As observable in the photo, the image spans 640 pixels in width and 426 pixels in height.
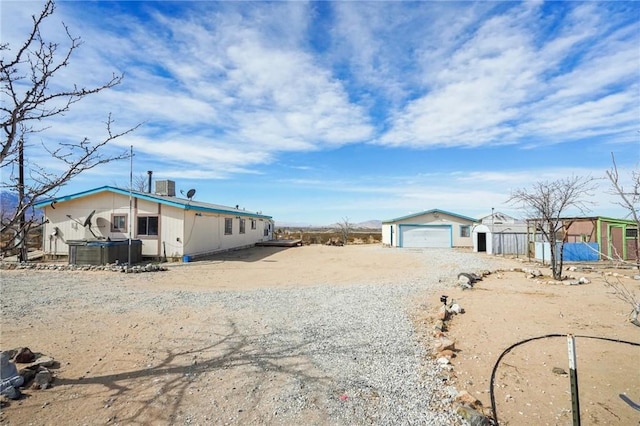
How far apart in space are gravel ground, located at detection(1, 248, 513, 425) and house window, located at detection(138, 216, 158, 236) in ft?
14.8

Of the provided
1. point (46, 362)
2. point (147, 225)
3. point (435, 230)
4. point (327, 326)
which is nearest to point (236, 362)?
point (327, 326)

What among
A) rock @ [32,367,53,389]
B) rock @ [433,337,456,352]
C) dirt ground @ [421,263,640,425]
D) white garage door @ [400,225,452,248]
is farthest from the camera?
white garage door @ [400,225,452,248]

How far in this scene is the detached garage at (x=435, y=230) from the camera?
2936cm

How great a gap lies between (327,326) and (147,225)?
44.5ft

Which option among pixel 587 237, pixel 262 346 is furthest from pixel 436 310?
pixel 587 237

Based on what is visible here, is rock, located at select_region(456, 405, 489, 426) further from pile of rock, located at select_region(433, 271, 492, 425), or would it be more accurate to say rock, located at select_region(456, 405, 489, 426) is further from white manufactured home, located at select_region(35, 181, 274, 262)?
white manufactured home, located at select_region(35, 181, 274, 262)

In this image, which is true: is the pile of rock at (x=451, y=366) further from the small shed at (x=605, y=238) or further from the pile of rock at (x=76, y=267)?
the small shed at (x=605, y=238)

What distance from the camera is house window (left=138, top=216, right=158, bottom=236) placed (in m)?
16.8

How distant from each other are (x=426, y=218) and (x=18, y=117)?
28875 millimetres

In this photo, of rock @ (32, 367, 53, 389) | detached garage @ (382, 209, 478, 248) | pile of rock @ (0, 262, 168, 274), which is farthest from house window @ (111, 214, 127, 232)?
detached garage @ (382, 209, 478, 248)

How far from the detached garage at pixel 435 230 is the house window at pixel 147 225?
19.6 m

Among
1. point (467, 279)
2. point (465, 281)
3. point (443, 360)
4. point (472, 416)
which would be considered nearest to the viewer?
point (472, 416)

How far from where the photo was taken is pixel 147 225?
1683 cm

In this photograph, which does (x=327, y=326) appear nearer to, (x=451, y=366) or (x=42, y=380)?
(x=451, y=366)
